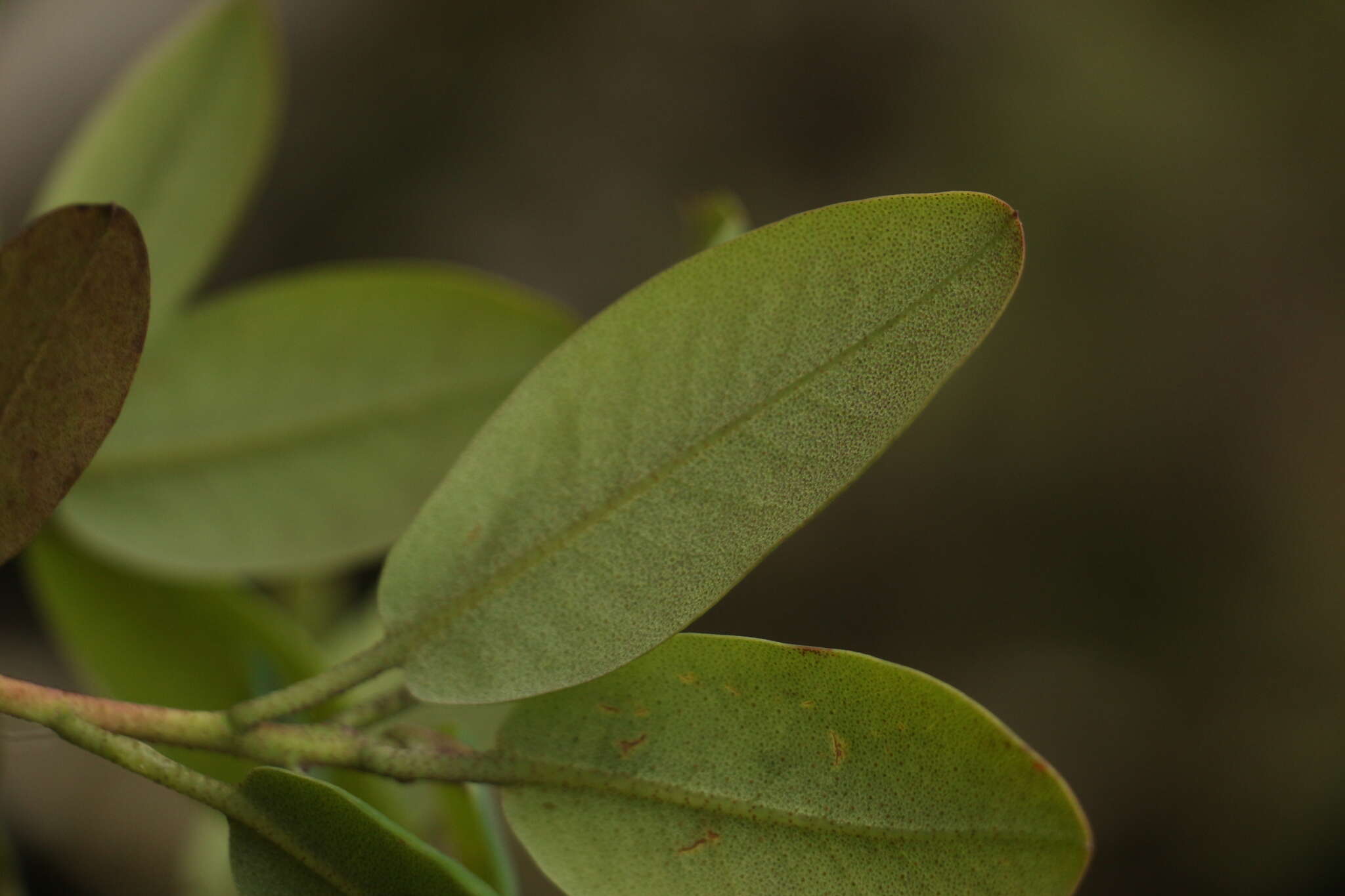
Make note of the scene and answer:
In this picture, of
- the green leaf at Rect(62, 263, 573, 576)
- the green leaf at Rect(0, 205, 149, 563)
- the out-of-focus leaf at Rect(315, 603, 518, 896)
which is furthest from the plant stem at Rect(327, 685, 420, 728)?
the green leaf at Rect(62, 263, 573, 576)

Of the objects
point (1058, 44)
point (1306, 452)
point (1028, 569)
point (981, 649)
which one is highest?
point (1058, 44)

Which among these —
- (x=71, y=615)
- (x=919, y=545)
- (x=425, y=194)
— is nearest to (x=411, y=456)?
(x=71, y=615)

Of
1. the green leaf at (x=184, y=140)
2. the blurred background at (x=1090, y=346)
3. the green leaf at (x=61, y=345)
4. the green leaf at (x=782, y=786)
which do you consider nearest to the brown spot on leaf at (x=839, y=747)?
the green leaf at (x=782, y=786)

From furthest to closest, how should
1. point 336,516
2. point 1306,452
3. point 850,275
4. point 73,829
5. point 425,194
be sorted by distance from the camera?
point 1306,452
point 425,194
point 73,829
point 336,516
point 850,275

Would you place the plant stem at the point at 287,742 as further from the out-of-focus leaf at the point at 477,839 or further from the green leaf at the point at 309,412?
the green leaf at the point at 309,412

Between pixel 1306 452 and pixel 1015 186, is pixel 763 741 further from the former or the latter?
pixel 1306 452
